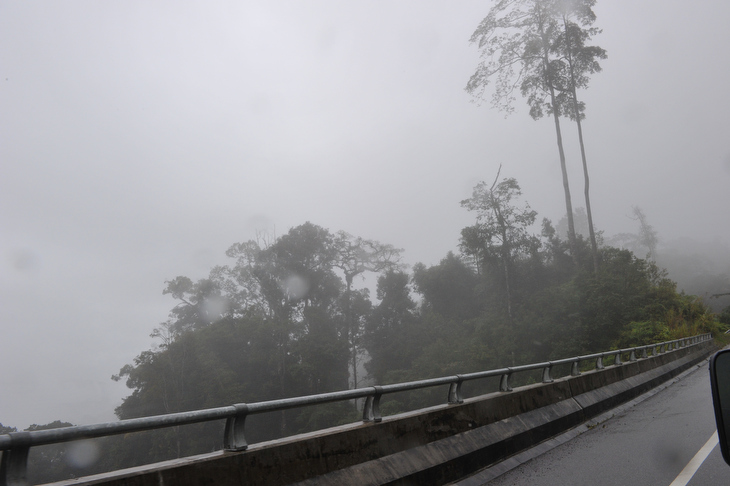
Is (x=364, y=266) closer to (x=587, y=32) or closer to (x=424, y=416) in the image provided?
(x=587, y=32)

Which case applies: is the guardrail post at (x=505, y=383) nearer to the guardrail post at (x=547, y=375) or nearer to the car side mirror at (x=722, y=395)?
the guardrail post at (x=547, y=375)

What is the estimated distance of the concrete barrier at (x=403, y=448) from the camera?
157 inches

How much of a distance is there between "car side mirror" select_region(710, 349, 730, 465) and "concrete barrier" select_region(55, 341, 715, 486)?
321cm

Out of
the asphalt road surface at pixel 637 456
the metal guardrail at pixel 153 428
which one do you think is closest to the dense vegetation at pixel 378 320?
the asphalt road surface at pixel 637 456

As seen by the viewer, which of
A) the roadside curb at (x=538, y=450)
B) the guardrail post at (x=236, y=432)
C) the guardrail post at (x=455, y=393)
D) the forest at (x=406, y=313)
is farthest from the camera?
the forest at (x=406, y=313)

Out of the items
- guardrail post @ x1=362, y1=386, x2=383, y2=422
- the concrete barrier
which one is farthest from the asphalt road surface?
guardrail post @ x1=362, y1=386, x2=383, y2=422

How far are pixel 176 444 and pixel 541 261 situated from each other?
144ft

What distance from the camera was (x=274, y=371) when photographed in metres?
65.9

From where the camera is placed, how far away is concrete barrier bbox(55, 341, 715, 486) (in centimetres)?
399

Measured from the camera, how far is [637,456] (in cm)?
769

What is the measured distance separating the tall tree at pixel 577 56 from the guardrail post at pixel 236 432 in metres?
46.5

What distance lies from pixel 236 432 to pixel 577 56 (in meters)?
50.8

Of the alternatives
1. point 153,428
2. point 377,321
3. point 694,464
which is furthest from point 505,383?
point 377,321

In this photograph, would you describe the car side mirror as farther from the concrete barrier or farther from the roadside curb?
the roadside curb
